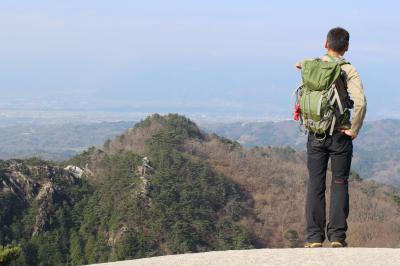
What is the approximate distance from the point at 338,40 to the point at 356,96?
2.03 ft

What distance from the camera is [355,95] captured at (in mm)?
6441

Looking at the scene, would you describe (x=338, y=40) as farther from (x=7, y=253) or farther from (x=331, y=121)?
(x=7, y=253)

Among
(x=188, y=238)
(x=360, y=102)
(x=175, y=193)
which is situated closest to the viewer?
(x=360, y=102)

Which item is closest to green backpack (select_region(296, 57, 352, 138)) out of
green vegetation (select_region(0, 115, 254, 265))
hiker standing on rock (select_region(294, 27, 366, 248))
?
hiker standing on rock (select_region(294, 27, 366, 248))

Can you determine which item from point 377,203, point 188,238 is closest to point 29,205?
point 188,238

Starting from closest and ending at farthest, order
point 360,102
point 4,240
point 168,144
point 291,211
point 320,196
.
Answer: point 360,102, point 320,196, point 4,240, point 291,211, point 168,144

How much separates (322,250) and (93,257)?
3436 centimetres

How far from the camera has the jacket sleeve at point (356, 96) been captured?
6.42 metres

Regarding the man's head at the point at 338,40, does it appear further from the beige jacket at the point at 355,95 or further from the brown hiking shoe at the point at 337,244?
the brown hiking shoe at the point at 337,244

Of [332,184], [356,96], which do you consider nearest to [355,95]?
[356,96]

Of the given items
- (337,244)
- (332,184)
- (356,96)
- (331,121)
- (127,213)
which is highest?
(356,96)

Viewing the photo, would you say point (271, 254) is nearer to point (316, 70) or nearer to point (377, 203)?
point (316, 70)

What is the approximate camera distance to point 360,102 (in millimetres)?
6402

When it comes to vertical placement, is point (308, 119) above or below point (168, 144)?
above
